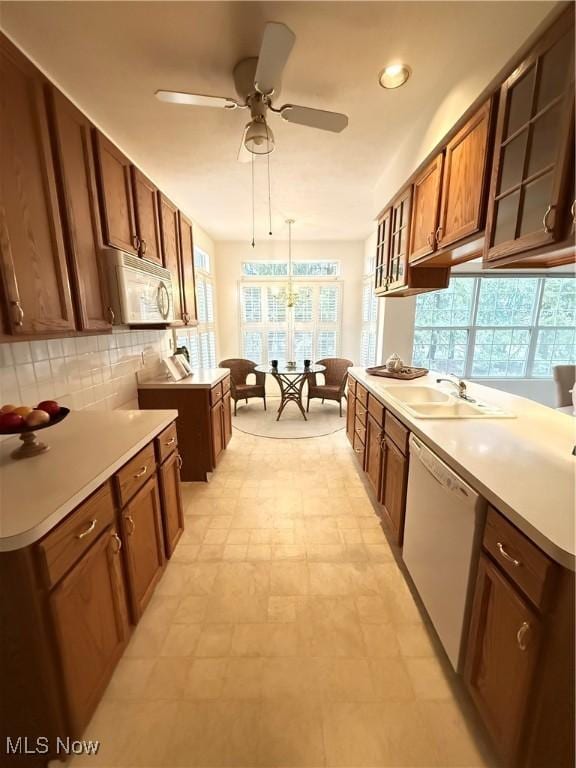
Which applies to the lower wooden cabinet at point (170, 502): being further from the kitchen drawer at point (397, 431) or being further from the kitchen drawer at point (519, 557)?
the kitchen drawer at point (519, 557)

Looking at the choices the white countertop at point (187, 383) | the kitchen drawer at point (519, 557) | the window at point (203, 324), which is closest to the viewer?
the kitchen drawer at point (519, 557)

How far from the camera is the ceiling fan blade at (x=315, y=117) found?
148cm

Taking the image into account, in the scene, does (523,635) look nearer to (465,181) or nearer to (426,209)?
(465,181)

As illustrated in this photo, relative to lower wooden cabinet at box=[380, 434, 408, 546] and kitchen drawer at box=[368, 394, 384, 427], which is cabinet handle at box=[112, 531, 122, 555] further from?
kitchen drawer at box=[368, 394, 384, 427]

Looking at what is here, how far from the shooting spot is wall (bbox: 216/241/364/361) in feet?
17.1

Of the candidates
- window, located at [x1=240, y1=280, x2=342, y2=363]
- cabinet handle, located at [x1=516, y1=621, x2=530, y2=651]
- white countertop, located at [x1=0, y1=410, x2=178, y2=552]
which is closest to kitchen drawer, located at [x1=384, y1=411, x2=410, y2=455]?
cabinet handle, located at [x1=516, y1=621, x2=530, y2=651]

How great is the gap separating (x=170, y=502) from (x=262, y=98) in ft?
7.53

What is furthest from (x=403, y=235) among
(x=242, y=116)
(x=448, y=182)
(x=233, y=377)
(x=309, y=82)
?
(x=233, y=377)

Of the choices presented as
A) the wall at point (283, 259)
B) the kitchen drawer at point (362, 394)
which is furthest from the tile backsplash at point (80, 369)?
the wall at point (283, 259)

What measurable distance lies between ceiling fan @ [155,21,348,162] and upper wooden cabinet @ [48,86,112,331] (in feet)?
Result: 1.42

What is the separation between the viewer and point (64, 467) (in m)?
1.15

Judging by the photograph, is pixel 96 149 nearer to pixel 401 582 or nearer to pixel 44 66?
pixel 44 66

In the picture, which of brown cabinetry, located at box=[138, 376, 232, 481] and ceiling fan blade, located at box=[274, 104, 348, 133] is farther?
brown cabinetry, located at box=[138, 376, 232, 481]

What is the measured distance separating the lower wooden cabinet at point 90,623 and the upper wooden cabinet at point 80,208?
1.04m
